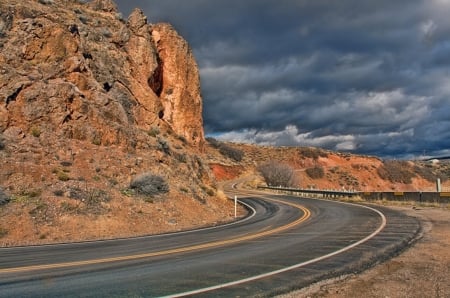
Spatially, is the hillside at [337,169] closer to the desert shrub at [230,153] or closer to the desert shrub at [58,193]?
the desert shrub at [230,153]

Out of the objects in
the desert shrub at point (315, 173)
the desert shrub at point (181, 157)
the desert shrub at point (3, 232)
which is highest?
the desert shrub at point (315, 173)

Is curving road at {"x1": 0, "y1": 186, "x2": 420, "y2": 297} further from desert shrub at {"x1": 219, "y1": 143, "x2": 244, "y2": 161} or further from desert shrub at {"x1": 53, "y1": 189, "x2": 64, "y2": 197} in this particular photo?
desert shrub at {"x1": 219, "y1": 143, "x2": 244, "y2": 161}

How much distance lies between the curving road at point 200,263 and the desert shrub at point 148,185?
28.8 feet

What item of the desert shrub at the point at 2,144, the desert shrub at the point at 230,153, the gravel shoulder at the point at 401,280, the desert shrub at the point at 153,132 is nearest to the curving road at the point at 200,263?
the gravel shoulder at the point at 401,280

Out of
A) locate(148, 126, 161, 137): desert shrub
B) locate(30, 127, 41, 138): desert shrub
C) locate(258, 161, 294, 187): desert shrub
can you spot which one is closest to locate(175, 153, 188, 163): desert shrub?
locate(148, 126, 161, 137): desert shrub

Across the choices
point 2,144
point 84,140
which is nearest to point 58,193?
point 2,144

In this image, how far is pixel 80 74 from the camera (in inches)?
1213

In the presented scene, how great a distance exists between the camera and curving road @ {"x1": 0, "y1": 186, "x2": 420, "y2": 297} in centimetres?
802

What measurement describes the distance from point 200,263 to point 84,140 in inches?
745

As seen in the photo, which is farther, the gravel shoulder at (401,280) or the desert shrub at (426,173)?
the desert shrub at (426,173)

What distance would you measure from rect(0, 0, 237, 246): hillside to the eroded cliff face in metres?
0.07

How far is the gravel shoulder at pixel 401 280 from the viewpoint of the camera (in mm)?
7703

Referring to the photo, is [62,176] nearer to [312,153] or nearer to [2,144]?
[2,144]

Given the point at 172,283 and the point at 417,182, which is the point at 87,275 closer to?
the point at 172,283
